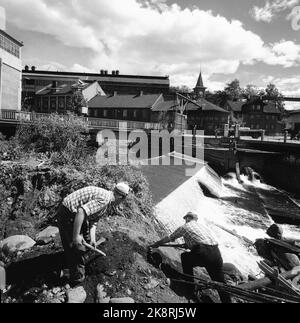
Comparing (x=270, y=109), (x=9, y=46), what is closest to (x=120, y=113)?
(x=9, y=46)

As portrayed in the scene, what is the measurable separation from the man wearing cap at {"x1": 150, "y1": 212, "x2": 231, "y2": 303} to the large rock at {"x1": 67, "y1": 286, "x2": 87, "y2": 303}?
1.87 metres

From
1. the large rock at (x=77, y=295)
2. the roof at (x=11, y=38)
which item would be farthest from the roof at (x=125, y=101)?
the large rock at (x=77, y=295)

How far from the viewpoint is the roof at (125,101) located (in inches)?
1900

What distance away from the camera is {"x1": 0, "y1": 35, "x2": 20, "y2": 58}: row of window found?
26.6m

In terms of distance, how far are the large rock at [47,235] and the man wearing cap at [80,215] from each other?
75.1 inches

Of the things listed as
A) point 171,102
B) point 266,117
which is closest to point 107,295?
point 171,102

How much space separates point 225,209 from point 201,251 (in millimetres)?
11009

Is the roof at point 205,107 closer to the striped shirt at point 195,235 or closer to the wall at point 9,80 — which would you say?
the wall at point 9,80

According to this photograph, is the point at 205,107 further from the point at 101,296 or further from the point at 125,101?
the point at 101,296

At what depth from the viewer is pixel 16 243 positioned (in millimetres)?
6613

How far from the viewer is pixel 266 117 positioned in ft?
240
